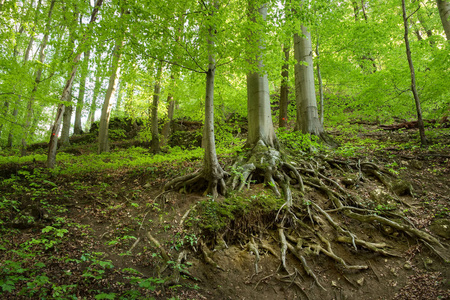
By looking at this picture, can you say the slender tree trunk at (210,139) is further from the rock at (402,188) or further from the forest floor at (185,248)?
the rock at (402,188)

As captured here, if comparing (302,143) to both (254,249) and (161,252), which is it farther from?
(161,252)

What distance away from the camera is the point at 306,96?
7852mm

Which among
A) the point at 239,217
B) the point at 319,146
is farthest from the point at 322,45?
the point at 239,217

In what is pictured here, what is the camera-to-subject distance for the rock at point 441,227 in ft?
13.1

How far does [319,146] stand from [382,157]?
1867 mm

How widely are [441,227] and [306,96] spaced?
5.19 meters

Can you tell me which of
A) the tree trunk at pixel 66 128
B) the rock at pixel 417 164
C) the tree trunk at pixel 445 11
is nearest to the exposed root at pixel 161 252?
the rock at pixel 417 164

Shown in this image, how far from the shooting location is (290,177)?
233 inches

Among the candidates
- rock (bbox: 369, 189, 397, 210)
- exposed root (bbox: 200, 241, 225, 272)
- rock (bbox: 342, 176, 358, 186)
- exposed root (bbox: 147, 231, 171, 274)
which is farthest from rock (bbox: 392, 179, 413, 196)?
exposed root (bbox: 147, 231, 171, 274)

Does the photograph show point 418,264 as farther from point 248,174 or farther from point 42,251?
point 42,251

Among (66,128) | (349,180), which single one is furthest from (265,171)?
(66,128)

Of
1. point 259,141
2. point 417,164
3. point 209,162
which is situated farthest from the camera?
point 259,141

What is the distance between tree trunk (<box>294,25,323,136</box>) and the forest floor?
2845mm

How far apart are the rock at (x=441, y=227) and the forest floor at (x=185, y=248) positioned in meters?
0.01
